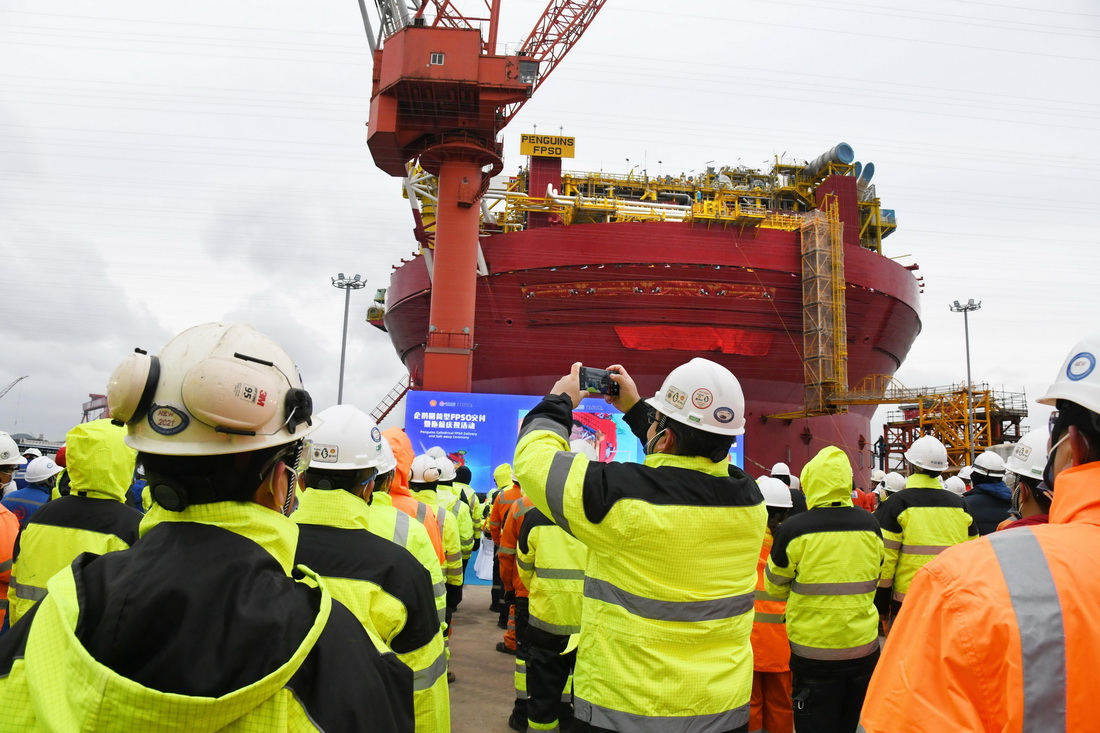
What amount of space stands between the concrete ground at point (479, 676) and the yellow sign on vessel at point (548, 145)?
74.5 ft

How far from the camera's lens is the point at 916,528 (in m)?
5.62

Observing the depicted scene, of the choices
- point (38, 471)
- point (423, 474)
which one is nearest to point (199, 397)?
point (423, 474)

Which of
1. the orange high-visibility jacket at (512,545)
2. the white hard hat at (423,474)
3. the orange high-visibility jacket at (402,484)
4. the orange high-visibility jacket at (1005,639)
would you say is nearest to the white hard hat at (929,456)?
the orange high-visibility jacket at (512,545)

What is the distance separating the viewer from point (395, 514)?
11.5 feet

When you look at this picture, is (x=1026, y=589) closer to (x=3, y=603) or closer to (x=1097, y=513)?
(x=1097, y=513)

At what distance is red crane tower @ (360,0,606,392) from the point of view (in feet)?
70.7

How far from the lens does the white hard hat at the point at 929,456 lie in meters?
5.89

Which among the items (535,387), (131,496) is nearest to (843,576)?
(131,496)

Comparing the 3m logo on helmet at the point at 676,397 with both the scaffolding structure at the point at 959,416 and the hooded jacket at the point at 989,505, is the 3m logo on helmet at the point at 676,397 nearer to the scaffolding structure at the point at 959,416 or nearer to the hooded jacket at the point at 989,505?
the hooded jacket at the point at 989,505

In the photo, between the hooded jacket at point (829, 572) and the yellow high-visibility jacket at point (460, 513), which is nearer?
the hooded jacket at point (829, 572)

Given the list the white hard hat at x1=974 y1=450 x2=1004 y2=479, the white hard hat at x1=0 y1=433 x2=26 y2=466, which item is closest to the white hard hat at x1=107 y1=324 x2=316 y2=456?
the white hard hat at x1=0 y1=433 x2=26 y2=466

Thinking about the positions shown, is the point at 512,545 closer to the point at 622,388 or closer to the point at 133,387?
the point at 622,388

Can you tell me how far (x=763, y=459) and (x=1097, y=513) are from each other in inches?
1020

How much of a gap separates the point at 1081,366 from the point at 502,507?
7970 millimetres
